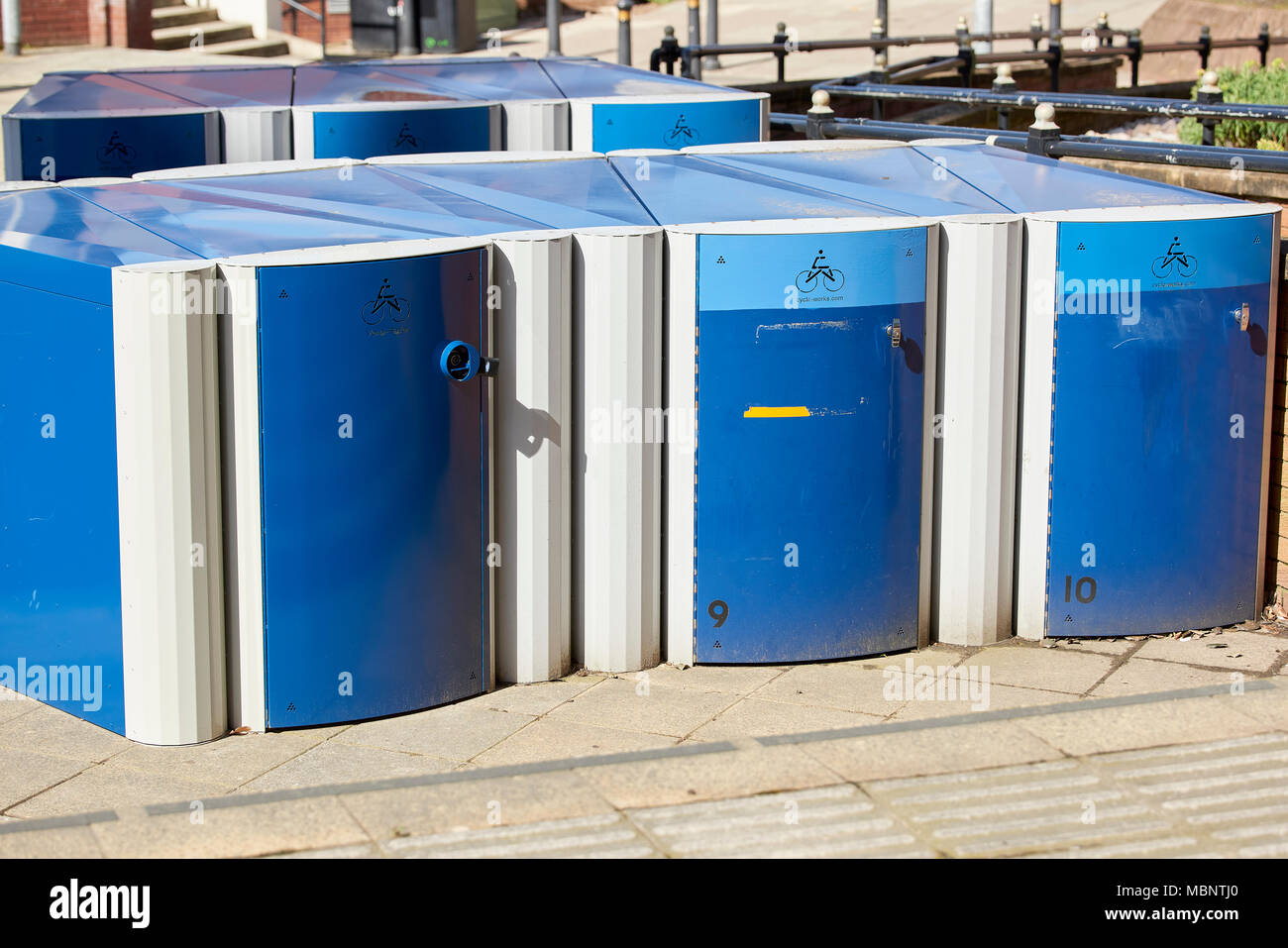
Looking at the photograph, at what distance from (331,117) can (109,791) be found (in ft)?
21.2

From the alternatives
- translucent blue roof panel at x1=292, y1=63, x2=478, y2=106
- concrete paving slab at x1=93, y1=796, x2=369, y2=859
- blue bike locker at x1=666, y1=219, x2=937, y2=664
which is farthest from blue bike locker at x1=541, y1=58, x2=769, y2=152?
concrete paving slab at x1=93, y1=796, x2=369, y2=859

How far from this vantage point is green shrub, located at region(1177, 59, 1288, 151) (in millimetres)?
13656

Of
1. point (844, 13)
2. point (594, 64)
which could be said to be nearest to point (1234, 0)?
point (844, 13)

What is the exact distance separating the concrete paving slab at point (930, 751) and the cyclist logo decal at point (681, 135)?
6.61 m

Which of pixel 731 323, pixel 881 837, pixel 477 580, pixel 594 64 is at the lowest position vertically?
pixel 881 837

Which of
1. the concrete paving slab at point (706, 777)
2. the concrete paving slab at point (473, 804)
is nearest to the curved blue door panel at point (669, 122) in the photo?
the concrete paving slab at point (706, 777)

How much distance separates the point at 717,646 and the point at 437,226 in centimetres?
203

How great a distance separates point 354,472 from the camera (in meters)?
6.25

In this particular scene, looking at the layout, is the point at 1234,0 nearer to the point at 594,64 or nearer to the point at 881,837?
the point at 594,64

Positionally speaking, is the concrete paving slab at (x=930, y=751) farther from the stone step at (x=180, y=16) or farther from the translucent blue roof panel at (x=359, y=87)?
the stone step at (x=180, y=16)

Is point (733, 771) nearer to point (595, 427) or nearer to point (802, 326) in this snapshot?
point (595, 427)

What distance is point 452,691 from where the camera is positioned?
22.0ft

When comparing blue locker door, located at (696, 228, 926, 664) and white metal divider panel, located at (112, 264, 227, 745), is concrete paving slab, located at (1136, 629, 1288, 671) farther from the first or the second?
white metal divider panel, located at (112, 264, 227, 745)

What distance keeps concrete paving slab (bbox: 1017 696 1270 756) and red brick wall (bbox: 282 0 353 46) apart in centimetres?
1797
